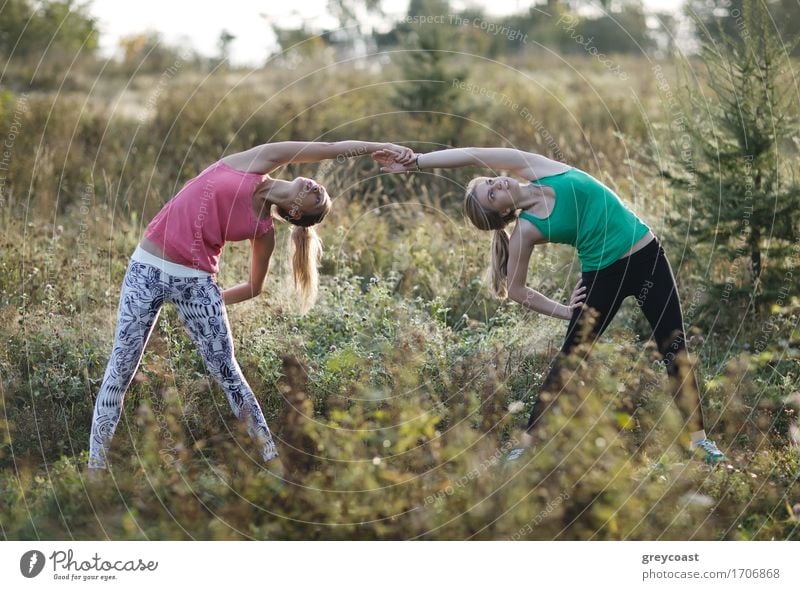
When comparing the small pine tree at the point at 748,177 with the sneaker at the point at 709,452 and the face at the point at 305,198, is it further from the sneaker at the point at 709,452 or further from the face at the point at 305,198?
the face at the point at 305,198

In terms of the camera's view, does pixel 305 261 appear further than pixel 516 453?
Yes

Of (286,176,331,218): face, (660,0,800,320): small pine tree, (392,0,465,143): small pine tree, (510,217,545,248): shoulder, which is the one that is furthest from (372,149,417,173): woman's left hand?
(392,0,465,143): small pine tree

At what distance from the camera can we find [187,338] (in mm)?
6578

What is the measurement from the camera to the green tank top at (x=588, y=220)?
4.91 metres

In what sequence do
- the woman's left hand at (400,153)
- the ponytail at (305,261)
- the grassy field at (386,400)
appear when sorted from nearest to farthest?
the grassy field at (386,400) → the ponytail at (305,261) → the woman's left hand at (400,153)

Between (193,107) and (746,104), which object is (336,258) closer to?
(746,104)

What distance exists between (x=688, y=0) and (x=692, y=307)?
2808 millimetres

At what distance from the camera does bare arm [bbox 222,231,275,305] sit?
197 inches

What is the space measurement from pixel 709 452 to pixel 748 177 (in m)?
3.12

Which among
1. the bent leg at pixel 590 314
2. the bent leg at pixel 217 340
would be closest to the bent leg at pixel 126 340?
the bent leg at pixel 217 340

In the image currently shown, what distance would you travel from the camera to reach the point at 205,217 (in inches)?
182

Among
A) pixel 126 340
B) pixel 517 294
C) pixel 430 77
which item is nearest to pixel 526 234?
pixel 517 294

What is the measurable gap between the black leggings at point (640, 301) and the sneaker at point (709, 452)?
15cm

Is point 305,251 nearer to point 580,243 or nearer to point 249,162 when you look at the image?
point 249,162
